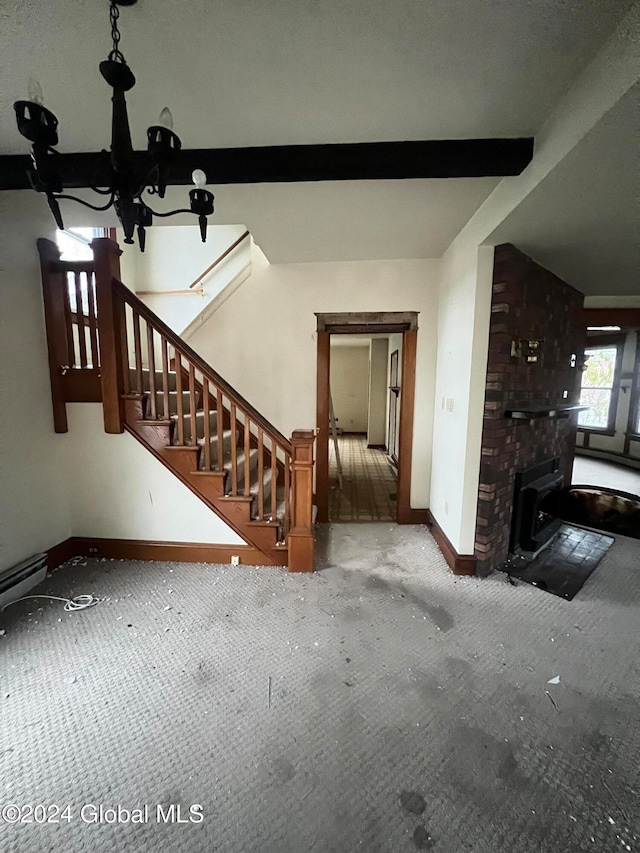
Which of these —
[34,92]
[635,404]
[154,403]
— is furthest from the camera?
[635,404]

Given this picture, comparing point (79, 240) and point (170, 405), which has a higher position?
point (79, 240)

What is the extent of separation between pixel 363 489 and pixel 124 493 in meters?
2.79

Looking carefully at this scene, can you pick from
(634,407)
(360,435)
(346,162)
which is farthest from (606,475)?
(346,162)

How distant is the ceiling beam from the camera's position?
60.0 inches

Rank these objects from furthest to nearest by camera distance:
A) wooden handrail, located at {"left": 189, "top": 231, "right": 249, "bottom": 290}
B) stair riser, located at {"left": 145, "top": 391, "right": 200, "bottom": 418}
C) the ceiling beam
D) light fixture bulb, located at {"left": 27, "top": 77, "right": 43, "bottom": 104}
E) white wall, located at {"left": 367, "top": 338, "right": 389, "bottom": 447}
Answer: white wall, located at {"left": 367, "top": 338, "right": 389, "bottom": 447} < wooden handrail, located at {"left": 189, "top": 231, "right": 249, "bottom": 290} < stair riser, located at {"left": 145, "top": 391, "right": 200, "bottom": 418} < the ceiling beam < light fixture bulb, located at {"left": 27, "top": 77, "right": 43, "bottom": 104}

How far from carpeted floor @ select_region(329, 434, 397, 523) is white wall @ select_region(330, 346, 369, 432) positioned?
6.87 feet

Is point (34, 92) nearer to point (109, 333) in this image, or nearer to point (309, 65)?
point (309, 65)

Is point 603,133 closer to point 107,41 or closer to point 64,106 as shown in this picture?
point 107,41

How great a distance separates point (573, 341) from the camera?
3.01 meters

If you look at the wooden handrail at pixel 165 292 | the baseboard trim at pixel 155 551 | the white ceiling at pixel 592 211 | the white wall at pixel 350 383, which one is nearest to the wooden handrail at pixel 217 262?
the wooden handrail at pixel 165 292

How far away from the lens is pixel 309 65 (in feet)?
3.90

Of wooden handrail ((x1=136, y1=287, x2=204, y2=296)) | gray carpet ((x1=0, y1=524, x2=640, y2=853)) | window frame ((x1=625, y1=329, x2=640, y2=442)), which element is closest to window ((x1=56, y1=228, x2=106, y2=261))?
wooden handrail ((x1=136, y1=287, x2=204, y2=296))

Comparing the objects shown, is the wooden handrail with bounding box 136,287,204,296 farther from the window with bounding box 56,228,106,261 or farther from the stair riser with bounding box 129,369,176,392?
the stair riser with bounding box 129,369,176,392

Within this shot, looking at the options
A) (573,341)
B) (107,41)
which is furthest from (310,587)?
(573,341)
